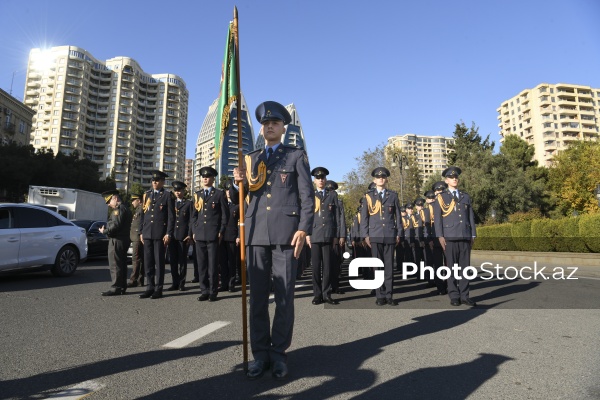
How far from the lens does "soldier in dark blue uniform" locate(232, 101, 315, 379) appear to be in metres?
3.23

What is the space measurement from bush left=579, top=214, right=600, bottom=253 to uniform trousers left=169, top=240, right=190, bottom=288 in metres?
16.3

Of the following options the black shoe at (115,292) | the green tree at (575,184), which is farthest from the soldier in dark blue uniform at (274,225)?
the green tree at (575,184)

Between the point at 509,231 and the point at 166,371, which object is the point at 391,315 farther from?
the point at 509,231

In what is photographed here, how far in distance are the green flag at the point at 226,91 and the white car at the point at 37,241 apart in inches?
263

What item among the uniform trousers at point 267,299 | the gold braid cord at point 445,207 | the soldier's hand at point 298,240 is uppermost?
the gold braid cord at point 445,207

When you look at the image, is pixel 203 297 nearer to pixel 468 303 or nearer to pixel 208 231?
pixel 208 231

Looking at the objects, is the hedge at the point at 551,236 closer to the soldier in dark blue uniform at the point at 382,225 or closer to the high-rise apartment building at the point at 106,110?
the soldier in dark blue uniform at the point at 382,225

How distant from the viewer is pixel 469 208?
6.86m

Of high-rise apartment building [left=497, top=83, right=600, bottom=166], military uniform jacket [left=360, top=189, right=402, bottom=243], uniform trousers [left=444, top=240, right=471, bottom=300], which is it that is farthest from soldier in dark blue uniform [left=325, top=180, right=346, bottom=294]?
high-rise apartment building [left=497, top=83, right=600, bottom=166]

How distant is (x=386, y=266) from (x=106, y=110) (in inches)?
4913

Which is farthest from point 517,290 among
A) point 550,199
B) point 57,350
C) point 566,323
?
point 550,199

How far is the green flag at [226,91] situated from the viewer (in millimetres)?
3840

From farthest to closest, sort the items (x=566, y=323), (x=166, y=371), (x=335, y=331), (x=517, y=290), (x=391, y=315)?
(x=517, y=290) → (x=391, y=315) → (x=566, y=323) → (x=335, y=331) → (x=166, y=371)

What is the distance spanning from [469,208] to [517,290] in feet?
8.17
